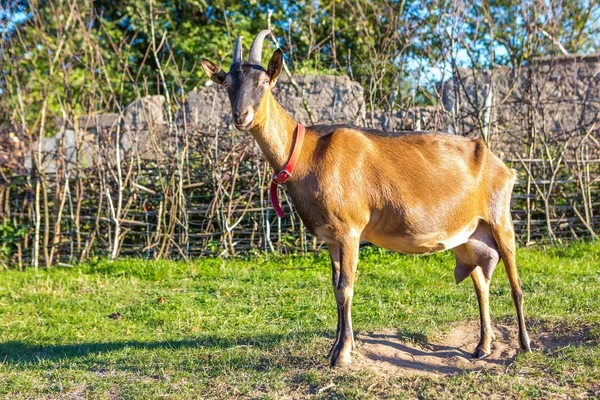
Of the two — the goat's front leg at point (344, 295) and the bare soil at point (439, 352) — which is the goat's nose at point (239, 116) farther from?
the bare soil at point (439, 352)

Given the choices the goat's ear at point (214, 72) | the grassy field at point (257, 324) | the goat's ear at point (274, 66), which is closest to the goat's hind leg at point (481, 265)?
the grassy field at point (257, 324)

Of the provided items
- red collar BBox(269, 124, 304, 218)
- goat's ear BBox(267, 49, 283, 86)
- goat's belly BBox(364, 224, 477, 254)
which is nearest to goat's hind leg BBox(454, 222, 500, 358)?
goat's belly BBox(364, 224, 477, 254)

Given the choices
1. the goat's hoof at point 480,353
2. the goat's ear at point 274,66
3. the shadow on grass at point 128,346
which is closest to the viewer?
the goat's ear at point 274,66

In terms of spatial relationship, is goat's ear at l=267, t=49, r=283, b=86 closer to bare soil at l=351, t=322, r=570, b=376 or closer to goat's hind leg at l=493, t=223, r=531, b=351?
goat's hind leg at l=493, t=223, r=531, b=351

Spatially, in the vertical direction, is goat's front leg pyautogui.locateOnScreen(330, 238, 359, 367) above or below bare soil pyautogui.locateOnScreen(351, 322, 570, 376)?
above

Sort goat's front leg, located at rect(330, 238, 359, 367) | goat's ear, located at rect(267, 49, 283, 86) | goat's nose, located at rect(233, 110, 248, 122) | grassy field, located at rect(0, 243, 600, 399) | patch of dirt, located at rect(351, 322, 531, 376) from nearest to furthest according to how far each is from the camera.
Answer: goat's nose, located at rect(233, 110, 248, 122) < grassy field, located at rect(0, 243, 600, 399) < goat's ear, located at rect(267, 49, 283, 86) < goat's front leg, located at rect(330, 238, 359, 367) < patch of dirt, located at rect(351, 322, 531, 376)

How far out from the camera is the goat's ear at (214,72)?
508 cm

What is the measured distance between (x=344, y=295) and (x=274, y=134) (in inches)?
50.9

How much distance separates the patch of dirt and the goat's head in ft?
6.52

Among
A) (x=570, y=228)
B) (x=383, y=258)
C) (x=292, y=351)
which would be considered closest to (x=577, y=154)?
(x=570, y=228)

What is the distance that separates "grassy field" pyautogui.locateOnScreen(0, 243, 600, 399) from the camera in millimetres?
4824

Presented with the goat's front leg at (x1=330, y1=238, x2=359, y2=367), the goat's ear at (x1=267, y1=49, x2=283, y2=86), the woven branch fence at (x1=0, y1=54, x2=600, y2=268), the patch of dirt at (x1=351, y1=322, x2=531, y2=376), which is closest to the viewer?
the goat's ear at (x1=267, y1=49, x2=283, y2=86)

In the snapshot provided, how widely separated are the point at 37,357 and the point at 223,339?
1577 millimetres

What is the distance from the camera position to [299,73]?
1166cm
